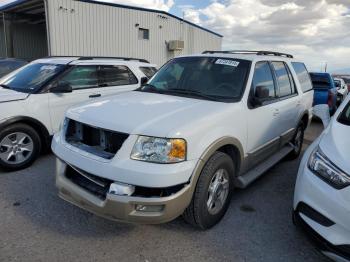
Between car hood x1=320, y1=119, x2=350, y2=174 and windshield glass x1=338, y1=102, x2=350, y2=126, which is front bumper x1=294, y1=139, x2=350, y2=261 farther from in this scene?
windshield glass x1=338, y1=102, x2=350, y2=126

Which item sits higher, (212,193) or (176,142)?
(176,142)

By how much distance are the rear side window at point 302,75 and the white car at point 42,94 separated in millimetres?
2682

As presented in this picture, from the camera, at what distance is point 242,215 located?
3.63m

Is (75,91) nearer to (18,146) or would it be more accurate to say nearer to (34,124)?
(34,124)

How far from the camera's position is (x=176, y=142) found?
267cm

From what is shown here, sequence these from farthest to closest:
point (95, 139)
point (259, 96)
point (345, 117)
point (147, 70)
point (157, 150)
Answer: point (147, 70) → point (259, 96) → point (345, 117) → point (95, 139) → point (157, 150)

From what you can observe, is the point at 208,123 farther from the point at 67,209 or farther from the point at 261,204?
the point at 67,209

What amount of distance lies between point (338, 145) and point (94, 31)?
53.8ft

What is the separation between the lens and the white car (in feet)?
15.2

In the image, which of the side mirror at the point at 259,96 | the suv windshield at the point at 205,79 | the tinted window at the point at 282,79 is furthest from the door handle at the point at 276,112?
the suv windshield at the point at 205,79

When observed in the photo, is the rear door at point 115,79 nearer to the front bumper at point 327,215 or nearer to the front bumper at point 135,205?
the front bumper at point 135,205

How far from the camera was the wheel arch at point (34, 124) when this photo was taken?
4539mm

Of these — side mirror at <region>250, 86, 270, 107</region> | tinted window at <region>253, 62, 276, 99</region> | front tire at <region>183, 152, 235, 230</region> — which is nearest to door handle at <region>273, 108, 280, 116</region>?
tinted window at <region>253, 62, 276, 99</region>

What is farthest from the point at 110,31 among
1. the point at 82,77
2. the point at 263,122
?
the point at 263,122
